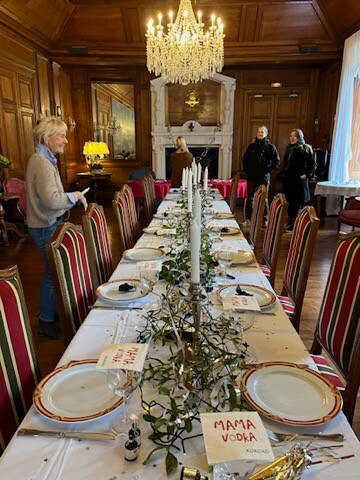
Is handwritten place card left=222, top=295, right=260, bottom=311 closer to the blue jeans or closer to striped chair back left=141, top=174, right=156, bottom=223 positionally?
the blue jeans

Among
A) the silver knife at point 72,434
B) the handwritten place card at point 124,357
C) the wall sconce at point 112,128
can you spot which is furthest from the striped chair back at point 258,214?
the wall sconce at point 112,128

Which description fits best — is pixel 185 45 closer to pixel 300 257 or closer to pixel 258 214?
pixel 258 214

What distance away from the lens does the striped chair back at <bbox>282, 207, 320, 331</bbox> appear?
79.7 inches

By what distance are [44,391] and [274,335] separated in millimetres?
774

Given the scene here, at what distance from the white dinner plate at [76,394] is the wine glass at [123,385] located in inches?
1.0

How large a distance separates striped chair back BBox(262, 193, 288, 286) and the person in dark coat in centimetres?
306

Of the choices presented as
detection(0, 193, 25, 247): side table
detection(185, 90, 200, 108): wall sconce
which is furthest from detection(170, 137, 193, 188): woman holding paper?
detection(185, 90, 200, 108): wall sconce

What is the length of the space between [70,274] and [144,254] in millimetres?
641

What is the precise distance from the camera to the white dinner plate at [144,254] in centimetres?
223

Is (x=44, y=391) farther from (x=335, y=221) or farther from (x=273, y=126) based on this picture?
(x=273, y=126)

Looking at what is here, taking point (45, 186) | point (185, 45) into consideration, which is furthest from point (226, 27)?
point (45, 186)

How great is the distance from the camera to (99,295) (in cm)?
166

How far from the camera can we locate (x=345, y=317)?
1.51 m

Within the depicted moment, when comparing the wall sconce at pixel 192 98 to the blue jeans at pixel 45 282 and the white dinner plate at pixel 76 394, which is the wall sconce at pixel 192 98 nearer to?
the blue jeans at pixel 45 282
